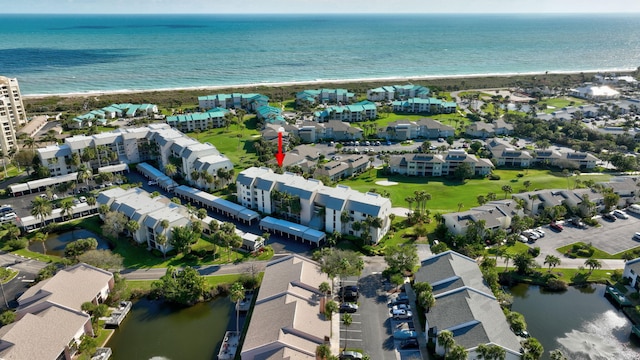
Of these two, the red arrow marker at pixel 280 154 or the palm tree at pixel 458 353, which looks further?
the red arrow marker at pixel 280 154

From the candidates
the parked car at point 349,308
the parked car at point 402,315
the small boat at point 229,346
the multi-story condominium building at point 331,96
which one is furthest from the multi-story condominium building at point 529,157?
the small boat at point 229,346

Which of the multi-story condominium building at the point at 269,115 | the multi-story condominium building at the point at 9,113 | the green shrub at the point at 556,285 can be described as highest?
the multi-story condominium building at the point at 9,113

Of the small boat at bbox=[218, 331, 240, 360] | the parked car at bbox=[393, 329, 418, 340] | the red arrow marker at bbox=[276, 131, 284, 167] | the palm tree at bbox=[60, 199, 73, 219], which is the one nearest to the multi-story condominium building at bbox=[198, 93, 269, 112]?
the red arrow marker at bbox=[276, 131, 284, 167]

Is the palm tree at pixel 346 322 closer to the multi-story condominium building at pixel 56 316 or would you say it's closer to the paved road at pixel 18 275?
the multi-story condominium building at pixel 56 316

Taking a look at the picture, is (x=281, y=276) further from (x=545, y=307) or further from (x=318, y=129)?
(x=318, y=129)

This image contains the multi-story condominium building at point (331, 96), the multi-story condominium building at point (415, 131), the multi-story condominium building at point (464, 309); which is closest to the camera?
the multi-story condominium building at point (464, 309)

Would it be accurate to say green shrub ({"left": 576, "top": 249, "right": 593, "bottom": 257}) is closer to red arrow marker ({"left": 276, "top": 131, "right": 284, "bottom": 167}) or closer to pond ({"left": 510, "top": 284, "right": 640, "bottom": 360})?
pond ({"left": 510, "top": 284, "right": 640, "bottom": 360})

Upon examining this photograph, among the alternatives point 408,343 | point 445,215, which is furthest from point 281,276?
point 445,215
